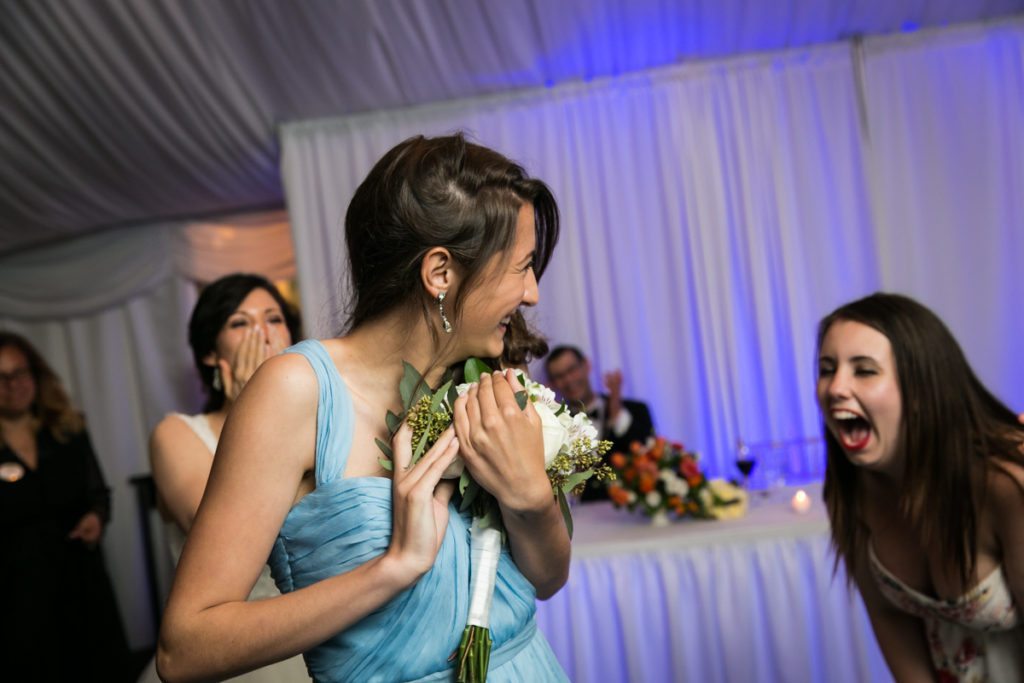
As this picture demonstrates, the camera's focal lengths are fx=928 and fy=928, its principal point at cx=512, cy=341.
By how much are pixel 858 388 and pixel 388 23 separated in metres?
3.79

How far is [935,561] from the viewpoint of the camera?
7.62 ft

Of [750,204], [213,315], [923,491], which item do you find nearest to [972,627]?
[923,491]

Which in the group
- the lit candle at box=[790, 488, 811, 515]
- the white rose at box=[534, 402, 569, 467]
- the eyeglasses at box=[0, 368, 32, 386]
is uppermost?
the eyeglasses at box=[0, 368, 32, 386]

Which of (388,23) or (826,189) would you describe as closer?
(388,23)

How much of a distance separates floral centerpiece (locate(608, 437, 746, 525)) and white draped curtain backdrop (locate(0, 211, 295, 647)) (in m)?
4.43

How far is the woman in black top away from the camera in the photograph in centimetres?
509

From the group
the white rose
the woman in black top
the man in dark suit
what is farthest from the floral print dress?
the woman in black top

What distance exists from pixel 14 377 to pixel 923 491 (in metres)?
4.67

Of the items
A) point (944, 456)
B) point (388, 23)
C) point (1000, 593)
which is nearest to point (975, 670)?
point (1000, 593)

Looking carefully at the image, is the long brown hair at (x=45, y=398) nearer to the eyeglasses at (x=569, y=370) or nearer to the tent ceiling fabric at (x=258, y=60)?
the tent ceiling fabric at (x=258, y=60)

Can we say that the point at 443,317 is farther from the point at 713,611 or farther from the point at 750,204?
the point at 750,204

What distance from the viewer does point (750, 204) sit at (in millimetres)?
6391

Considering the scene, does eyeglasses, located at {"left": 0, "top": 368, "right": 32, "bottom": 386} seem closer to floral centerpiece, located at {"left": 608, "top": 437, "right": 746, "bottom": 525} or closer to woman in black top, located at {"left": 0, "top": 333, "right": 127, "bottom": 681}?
woman in black top, located at {"left": 0, "top": 333, "right": 127, "bottom": 681}

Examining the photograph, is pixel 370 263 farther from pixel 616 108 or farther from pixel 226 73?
pixel 616 108
